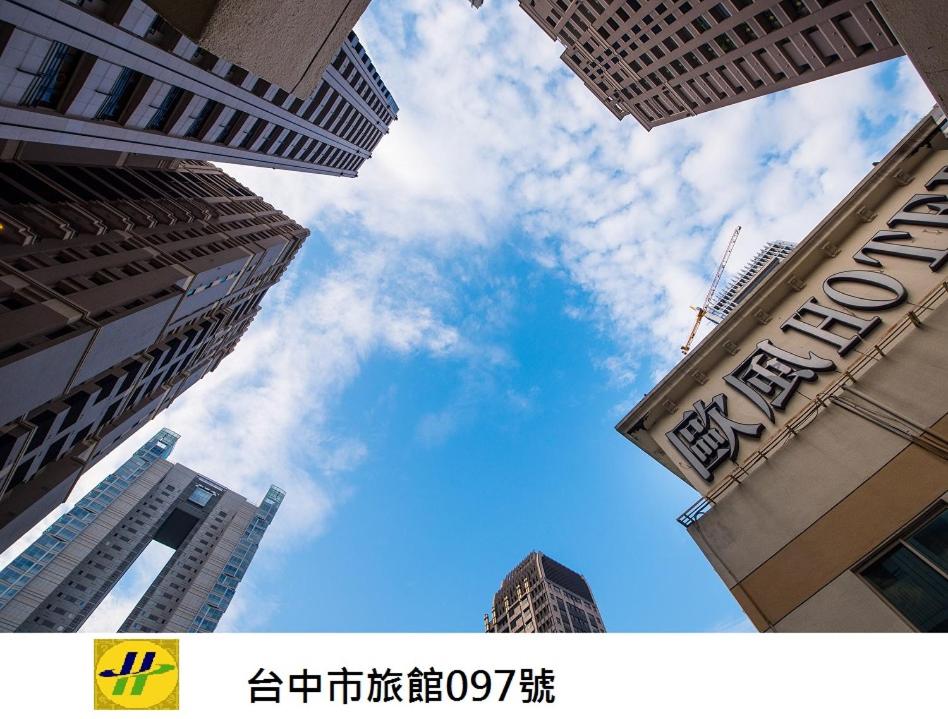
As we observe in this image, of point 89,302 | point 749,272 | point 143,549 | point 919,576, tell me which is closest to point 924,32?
point 919,576

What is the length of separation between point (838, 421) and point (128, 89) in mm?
36431

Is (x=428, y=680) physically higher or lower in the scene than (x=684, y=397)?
lower

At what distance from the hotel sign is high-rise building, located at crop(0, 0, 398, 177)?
13.8 m

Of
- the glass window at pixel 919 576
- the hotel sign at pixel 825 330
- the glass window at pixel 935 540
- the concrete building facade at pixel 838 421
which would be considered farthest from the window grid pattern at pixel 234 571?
the glass window at pixel 935 540

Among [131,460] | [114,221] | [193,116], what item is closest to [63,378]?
[114,221]

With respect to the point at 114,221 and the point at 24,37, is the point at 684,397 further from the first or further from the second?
the point at 114,221

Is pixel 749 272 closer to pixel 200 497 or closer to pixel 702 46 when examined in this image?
pixel 702 46

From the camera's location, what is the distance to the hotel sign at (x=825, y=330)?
12.1 m

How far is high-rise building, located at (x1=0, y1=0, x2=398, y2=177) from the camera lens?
60.6 ft

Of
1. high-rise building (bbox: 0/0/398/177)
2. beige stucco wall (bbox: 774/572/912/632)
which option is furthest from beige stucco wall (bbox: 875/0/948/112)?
beige stucco wall (bbox: 774/572/912/632)

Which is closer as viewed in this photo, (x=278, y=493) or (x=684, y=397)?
(x=684, y=397)

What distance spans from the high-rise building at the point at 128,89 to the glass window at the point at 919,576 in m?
13.6

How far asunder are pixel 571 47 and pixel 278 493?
142 metres

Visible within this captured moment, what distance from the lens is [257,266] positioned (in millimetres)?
58094
